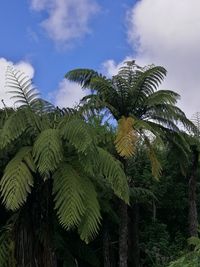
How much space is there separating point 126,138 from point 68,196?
482 cm

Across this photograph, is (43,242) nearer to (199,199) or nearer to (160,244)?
(160,244)

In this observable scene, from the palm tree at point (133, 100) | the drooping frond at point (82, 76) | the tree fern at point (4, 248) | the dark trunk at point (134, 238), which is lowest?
the tree fern at point (4, 248)

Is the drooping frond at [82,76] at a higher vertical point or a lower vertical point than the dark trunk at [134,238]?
higher

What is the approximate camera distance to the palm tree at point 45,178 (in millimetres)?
10492

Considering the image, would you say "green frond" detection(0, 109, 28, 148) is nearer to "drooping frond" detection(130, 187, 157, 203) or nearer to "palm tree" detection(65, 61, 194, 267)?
"palm tree" detection(65, 61, 194, 267)

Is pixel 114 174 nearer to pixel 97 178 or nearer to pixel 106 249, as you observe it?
pixel 97 178

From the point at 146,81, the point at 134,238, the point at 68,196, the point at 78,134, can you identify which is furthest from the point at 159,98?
the point at 68,196

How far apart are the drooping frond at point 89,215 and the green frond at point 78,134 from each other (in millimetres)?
830

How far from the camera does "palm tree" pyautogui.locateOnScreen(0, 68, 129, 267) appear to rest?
10.5 m

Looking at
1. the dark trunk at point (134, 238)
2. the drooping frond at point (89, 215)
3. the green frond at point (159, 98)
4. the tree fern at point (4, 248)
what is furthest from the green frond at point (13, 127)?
the dark trunk at point (134, 238)

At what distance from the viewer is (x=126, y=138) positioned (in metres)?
15.2

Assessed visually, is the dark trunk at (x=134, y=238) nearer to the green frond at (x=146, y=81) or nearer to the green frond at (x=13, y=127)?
the green frond at (x=146, y=81)

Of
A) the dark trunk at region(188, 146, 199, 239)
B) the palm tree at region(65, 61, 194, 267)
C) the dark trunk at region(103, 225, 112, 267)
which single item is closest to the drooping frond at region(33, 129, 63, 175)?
the palm tree at region(65, 61, 194, 267)

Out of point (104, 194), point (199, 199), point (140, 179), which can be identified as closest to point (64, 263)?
point (104, 194)
